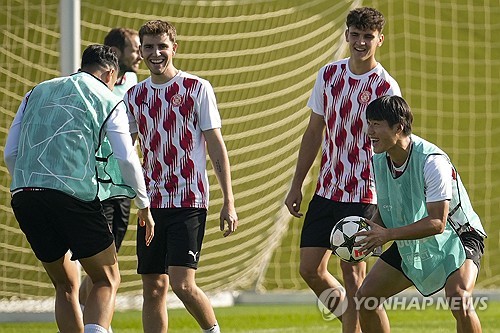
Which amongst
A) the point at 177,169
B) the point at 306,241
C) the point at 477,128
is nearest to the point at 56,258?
the point at 177,169

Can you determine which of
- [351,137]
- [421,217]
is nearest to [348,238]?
[421,217]

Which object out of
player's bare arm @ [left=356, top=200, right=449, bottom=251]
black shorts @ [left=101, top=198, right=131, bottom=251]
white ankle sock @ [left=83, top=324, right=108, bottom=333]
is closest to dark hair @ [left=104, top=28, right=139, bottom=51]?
black shorts @ [left=101, top=198, right=131, bottom=251]

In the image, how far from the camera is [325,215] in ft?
22.0

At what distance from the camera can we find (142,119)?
6.65 metres

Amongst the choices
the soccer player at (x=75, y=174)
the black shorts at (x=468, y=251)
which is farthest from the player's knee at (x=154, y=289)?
the black shorts at (x=468, y=251)

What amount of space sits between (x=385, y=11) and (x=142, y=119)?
10.7m

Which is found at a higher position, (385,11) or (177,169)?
(385,11)

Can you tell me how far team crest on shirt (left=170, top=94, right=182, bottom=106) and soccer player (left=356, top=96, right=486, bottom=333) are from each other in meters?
1.24

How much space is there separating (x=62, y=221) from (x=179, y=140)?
1018mm

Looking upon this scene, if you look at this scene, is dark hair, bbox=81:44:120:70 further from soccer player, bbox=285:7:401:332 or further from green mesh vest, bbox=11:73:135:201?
soccer player, bbox=285:7:401:332

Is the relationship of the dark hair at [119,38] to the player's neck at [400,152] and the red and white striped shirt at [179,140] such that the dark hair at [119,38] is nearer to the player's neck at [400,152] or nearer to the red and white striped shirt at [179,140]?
the red and white striped shirt at [179,140]

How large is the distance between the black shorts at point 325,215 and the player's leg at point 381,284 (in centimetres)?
65

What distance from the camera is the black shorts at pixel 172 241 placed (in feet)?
21.1

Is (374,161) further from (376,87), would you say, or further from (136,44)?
A: (136,44)
